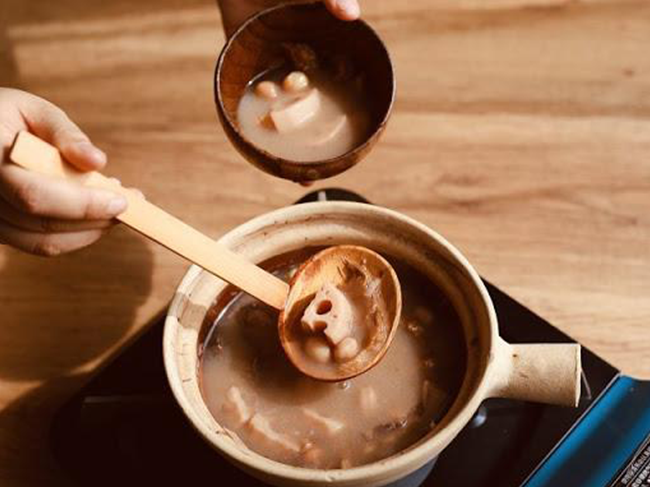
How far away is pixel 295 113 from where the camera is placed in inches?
47.4

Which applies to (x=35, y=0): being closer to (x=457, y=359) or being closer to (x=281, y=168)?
(x=281, y=168)

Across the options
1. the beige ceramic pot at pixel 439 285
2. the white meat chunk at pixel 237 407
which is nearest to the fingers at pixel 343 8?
the beige ceramic pot at pixel 439 285

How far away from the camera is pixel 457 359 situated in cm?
103

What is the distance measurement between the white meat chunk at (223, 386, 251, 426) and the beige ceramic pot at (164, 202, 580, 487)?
0.04 m

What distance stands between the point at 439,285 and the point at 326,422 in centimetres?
21

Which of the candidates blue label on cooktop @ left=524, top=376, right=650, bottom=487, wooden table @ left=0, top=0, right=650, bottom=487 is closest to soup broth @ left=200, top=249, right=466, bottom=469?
blue label on cooktop @ left=524, top=376, right=650, bottom=487

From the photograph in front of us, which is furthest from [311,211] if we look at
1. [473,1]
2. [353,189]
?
[473,1]

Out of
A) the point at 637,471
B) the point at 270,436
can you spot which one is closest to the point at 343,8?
the point at 270,436

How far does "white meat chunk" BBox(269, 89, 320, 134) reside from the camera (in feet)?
3.92

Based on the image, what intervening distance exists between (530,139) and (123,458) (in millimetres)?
832

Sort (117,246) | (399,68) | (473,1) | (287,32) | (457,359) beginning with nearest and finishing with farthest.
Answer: (457,359) → (287,32) → (117,246) → (399,68) → (473,1)

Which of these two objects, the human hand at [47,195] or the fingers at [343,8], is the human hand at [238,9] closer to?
the fingers at [343,8]

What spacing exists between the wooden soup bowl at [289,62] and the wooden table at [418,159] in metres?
0.25

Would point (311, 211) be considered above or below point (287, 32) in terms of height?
below
